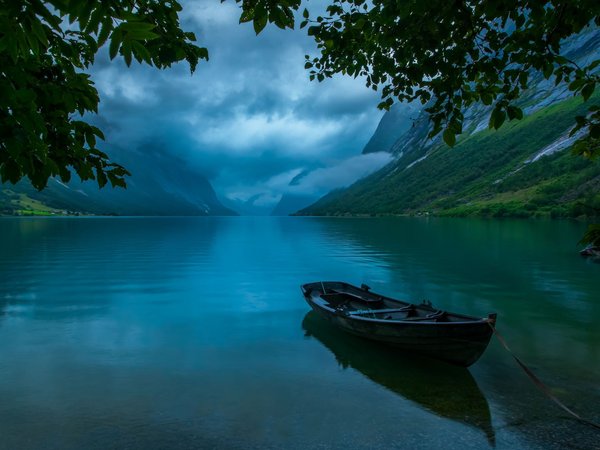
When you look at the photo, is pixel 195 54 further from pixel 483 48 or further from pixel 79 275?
pixel 79 275

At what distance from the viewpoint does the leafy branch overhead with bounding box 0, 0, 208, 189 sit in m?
3.50

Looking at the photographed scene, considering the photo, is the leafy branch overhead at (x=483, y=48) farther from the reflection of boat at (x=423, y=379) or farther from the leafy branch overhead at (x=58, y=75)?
the reflection of boat at (x=423, y=379)

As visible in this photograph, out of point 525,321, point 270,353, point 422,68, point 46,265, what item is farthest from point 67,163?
point 46,265

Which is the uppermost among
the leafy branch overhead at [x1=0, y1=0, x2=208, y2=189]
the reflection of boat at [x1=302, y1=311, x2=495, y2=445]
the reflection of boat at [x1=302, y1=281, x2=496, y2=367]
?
the leafy branch overhead at [x1=0, y1=0, x2=208, y2=189]

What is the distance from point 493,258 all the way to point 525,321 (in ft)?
123

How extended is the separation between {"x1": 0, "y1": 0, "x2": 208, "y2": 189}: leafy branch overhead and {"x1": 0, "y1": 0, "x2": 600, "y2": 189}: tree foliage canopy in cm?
1

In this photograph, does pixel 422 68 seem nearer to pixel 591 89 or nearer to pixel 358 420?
pixel 591 89

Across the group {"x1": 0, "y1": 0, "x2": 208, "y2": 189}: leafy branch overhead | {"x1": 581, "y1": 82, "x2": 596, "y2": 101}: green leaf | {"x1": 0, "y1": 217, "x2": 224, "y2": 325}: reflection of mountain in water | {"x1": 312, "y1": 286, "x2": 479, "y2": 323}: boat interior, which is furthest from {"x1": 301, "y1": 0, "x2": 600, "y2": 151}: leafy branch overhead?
{"x1": 0, "y1": 217, "x2": 224, "y2": 325}: reflection of mountain in water

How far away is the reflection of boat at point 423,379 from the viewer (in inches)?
570

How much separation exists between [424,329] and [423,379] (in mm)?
2125

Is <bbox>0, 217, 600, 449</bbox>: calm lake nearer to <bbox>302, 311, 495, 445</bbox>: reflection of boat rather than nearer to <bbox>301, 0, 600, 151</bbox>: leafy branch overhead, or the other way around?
<bbox>302, 311, 495, 445</bbox>: reflection of boat

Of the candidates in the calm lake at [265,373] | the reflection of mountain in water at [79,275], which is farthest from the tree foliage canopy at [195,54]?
the reflection of mountain in water at [79,275]

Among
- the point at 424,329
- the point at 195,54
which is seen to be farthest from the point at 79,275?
the point at 195,54

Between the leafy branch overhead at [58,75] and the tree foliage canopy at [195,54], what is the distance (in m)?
0.01
